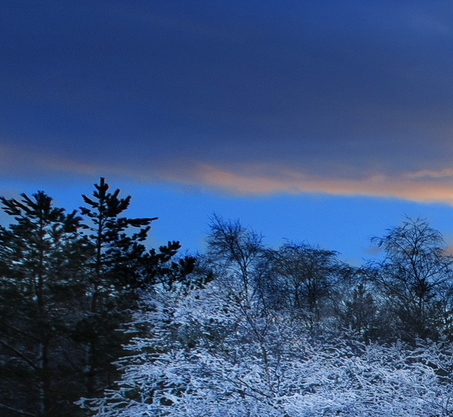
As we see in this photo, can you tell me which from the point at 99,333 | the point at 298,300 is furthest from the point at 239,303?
the point at 298,300

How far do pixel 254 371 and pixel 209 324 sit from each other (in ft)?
5.74

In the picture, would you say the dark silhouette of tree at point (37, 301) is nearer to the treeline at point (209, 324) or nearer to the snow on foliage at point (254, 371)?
the treeline at point (209, 324)

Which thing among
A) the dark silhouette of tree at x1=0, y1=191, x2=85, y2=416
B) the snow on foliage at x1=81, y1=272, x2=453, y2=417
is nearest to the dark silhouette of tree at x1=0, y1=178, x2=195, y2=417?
the dark silhouette of tree at x1=0, y1=191, x2=85, y2=416

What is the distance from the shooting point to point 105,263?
25.0 m

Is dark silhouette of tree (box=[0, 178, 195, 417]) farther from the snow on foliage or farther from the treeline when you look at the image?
the snow on foliage

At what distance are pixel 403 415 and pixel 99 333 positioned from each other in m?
11.6

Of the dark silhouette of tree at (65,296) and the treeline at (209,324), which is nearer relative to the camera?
the treeline at (209,324)

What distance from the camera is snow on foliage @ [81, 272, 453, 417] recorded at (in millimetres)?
13344

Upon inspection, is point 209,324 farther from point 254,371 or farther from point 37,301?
point 37,301

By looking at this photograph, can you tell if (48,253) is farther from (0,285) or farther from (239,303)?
(239,303)

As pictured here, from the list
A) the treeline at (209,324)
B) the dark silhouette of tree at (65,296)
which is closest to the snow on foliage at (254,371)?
the treeline at (209,324)

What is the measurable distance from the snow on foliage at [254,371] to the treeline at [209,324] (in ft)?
0.10

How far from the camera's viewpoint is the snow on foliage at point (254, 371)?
13.3 meters

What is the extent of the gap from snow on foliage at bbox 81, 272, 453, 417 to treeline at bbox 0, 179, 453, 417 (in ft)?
0.10
